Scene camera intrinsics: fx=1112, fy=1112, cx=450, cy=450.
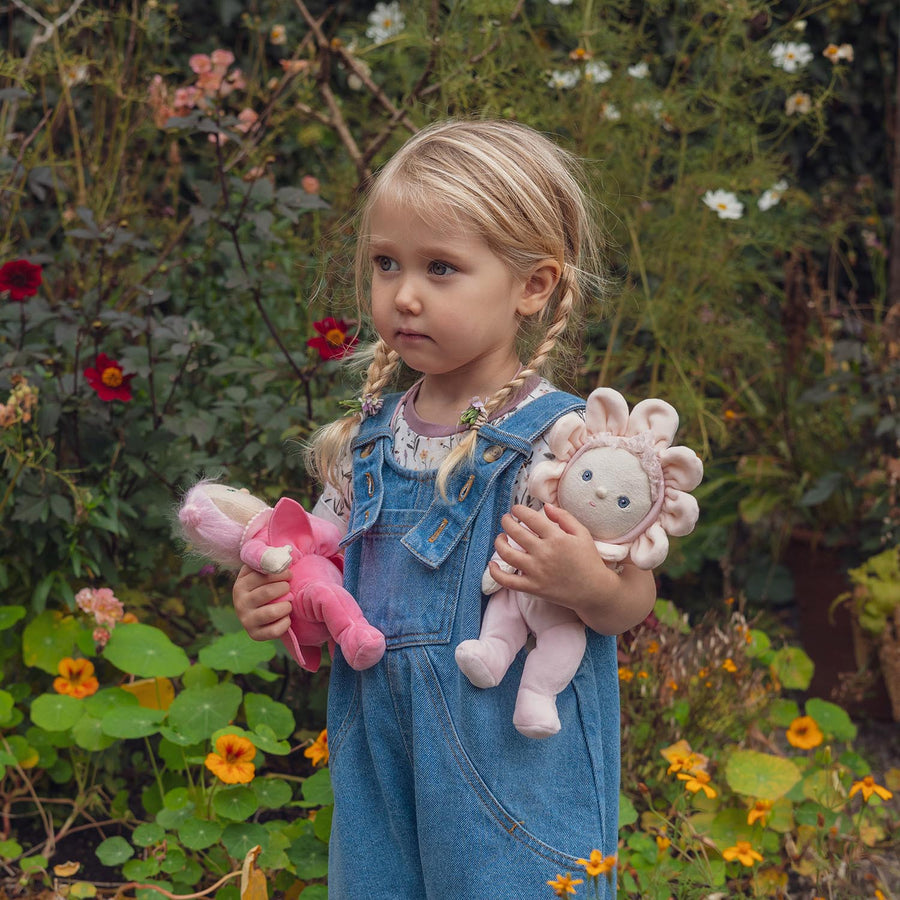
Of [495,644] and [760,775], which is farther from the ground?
[495,644]

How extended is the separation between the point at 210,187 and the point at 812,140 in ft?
11.3

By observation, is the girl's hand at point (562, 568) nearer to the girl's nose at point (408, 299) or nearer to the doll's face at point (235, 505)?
the girl's nose at point (408, 299)

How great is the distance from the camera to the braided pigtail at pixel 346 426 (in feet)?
5.46

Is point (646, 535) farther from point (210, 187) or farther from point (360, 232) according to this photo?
point (210, 187)

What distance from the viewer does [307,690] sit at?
Answer: 255cm

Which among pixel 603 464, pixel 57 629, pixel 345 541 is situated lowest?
pixel 57 629

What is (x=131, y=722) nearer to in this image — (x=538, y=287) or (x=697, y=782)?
(x=697, y=782)

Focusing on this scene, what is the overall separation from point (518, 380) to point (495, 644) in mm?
360

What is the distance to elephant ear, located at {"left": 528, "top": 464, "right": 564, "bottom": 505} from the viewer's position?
1384mm

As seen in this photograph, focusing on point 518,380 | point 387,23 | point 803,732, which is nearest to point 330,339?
point 518,380

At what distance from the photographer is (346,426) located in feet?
5.49

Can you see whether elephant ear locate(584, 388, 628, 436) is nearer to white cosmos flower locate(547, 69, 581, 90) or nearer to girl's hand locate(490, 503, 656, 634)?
girl's hand locate(490, 503, 656, 634)

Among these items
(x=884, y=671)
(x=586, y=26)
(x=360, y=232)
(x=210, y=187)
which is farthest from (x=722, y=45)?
(x=360, y=232)

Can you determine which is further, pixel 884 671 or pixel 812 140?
pixel 812 140
